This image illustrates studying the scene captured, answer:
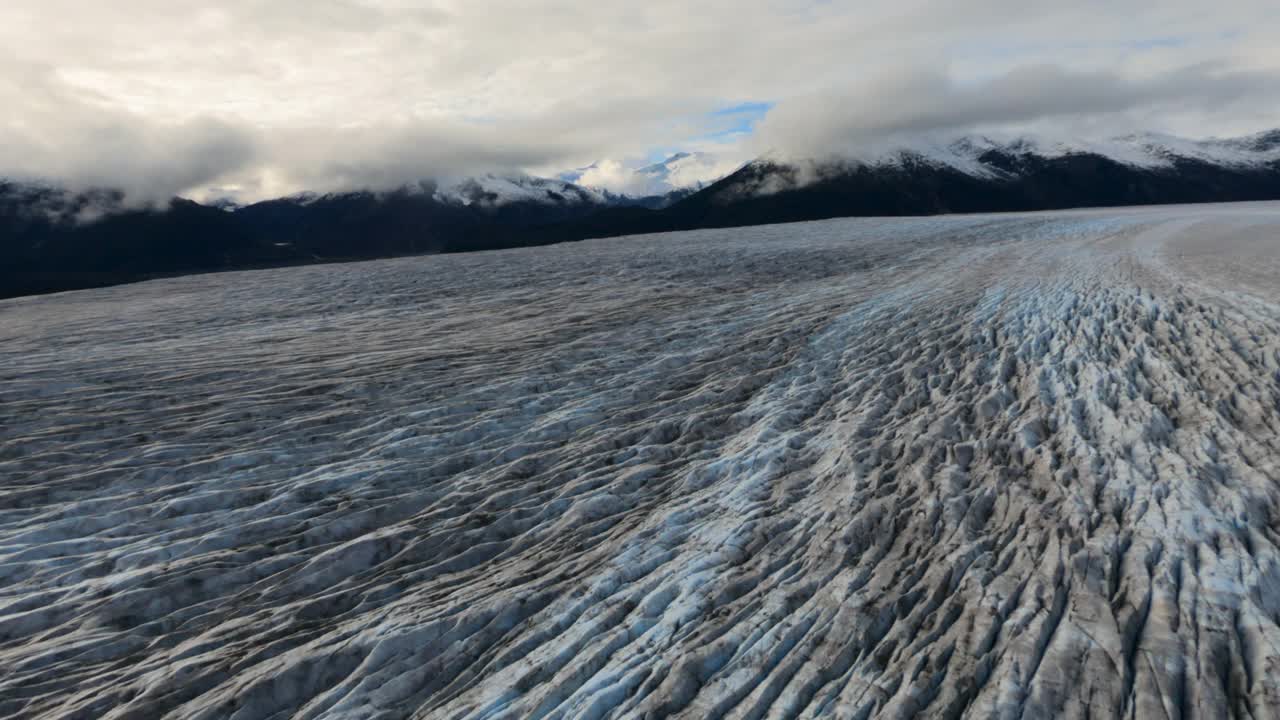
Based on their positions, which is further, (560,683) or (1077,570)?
(1077,570)

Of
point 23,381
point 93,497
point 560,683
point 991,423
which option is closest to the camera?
point 560,683

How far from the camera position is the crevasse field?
204 inches

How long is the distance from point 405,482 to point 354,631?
2742 mm

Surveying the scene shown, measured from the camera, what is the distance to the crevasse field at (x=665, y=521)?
204 inches

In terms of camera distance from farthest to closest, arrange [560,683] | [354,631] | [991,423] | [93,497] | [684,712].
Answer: [991,423], [93,497], [354,631], [560,683], [684,712]

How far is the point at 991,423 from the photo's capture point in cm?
912

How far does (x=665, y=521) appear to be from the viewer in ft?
24.1

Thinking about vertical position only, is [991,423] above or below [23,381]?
below

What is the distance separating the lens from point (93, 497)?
26.3ft

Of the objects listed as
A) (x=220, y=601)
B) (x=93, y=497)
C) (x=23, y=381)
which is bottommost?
(x=220, y=601)

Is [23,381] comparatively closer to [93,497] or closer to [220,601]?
[93,497]

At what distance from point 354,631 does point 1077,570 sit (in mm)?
6639

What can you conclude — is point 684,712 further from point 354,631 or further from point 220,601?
point 220,601

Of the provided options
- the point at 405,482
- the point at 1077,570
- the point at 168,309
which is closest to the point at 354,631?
the point at 405,482
